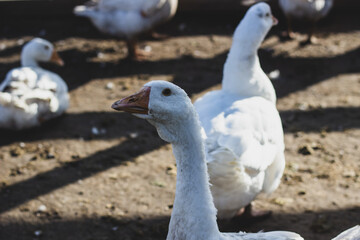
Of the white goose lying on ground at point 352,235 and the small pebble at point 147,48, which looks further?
the small pebble at point 147,48

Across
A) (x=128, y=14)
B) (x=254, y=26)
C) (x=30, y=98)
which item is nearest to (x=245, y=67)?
(x=254, y=26)

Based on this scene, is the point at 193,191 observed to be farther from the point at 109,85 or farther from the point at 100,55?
the point at 100,55

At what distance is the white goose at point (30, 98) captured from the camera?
16.3 ft

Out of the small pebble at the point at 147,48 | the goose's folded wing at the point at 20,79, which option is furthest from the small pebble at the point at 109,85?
the small pebble at the point at 147,48

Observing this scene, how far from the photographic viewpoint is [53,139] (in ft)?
16.6

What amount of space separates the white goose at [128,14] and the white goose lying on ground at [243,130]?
8.63 ft

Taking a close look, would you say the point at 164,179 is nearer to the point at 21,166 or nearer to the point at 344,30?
the point at 21,166

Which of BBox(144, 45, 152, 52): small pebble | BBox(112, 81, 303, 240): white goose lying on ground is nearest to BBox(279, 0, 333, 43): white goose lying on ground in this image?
BBox(144, 45, 152, 52): small pebble

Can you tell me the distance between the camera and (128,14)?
6.39 metres

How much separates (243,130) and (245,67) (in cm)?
79

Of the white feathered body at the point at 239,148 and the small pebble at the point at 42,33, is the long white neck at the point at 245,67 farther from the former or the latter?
the small pebble at the point at 42,33

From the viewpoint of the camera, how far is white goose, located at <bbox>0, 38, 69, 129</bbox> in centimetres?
497

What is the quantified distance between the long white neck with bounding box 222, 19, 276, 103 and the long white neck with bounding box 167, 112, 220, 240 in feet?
5.95

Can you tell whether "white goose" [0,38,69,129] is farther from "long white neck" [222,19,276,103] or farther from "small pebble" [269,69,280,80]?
"small pebble" [269,69,280,80]
